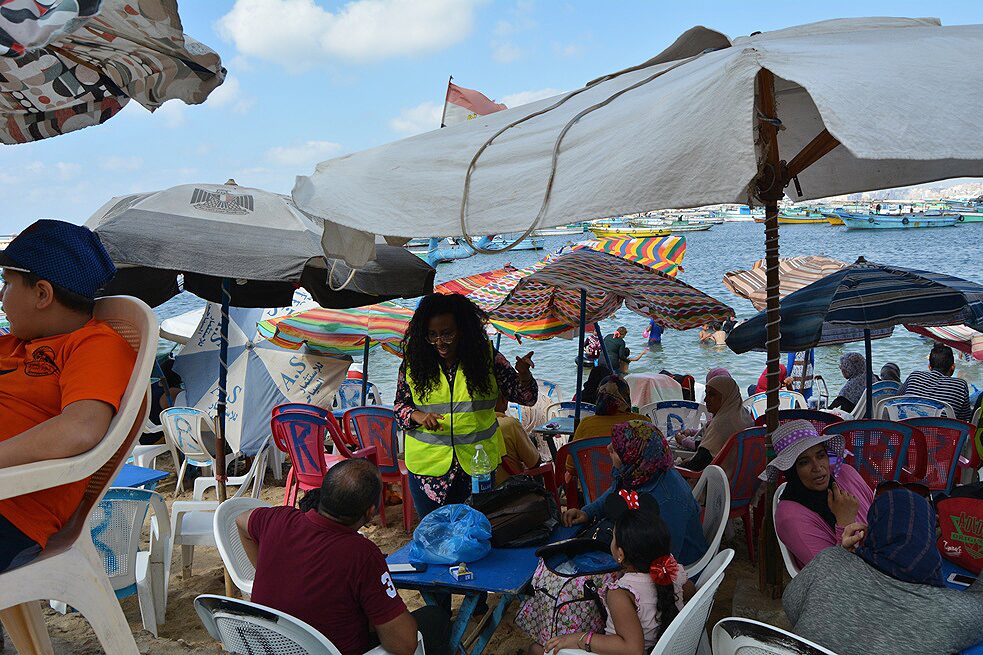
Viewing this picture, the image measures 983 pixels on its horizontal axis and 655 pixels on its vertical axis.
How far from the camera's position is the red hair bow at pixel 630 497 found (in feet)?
10.2

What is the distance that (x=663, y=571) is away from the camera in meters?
2.51

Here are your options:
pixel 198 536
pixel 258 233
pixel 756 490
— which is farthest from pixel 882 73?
pixel 198 536

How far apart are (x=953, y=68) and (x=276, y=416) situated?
191 inches

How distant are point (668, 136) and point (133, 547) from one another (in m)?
3.21

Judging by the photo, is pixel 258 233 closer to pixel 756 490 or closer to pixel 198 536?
pixel 198 536

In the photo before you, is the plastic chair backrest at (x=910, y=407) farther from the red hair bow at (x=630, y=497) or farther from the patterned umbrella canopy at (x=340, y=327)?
the patterned umbrella canopy at (x=340, y=327)

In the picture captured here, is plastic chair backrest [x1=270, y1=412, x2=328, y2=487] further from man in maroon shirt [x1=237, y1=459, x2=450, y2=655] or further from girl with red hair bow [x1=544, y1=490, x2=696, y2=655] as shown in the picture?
girl with red hair bow [x1=544, y1=490, x2=696, y2=655]

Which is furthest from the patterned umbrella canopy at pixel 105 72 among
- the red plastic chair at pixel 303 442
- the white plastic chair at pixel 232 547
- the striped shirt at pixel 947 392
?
the striped shirt at pixel 947 392

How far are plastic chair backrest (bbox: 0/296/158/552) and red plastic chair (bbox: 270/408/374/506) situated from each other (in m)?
3.54

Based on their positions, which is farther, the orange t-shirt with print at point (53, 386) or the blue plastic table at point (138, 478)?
the blue plastic table at point (138, 478)

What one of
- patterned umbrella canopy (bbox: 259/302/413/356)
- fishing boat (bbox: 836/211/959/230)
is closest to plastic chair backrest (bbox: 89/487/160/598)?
patterned umbrella canopy (bbox: 259/302/413/356)

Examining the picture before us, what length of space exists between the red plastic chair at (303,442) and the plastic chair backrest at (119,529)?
191 cm

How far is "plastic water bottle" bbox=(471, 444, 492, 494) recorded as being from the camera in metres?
3.66

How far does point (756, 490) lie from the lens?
469cm
